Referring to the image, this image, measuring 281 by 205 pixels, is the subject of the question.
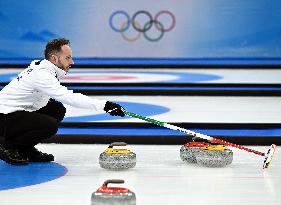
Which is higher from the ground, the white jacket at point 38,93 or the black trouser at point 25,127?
the white jacket at point 38,93

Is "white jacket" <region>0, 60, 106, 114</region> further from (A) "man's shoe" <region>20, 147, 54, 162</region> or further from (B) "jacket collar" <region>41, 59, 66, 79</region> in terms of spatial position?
(A) "man's shoe" <region>20, 147, 54, 162</region>

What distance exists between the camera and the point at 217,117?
543 cm

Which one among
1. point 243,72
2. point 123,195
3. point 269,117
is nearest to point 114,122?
point 269,117

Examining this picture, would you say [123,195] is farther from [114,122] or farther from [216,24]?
[216,24]

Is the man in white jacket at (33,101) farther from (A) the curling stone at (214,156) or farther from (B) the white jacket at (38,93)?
(A) the curling stone at (214,156)

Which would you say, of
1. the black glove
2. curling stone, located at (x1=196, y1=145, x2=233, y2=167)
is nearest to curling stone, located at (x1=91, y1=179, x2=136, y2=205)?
the black glove

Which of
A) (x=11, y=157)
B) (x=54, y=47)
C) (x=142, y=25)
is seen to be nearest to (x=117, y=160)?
(x=11, y=157)

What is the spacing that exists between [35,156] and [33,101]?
32 centimetres

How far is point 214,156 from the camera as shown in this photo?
369 cm

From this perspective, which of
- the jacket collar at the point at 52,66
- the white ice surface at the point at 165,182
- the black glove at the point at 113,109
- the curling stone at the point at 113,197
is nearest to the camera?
the curling stone at the point at 113,197

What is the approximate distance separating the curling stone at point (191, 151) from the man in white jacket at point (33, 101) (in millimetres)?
619

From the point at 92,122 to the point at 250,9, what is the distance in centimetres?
800

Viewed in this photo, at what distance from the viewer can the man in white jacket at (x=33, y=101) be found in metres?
3.61

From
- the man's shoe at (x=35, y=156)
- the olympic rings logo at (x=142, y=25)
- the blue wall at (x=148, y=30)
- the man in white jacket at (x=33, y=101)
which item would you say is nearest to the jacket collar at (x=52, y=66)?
the man in white jacket at (x=33, y=101)
